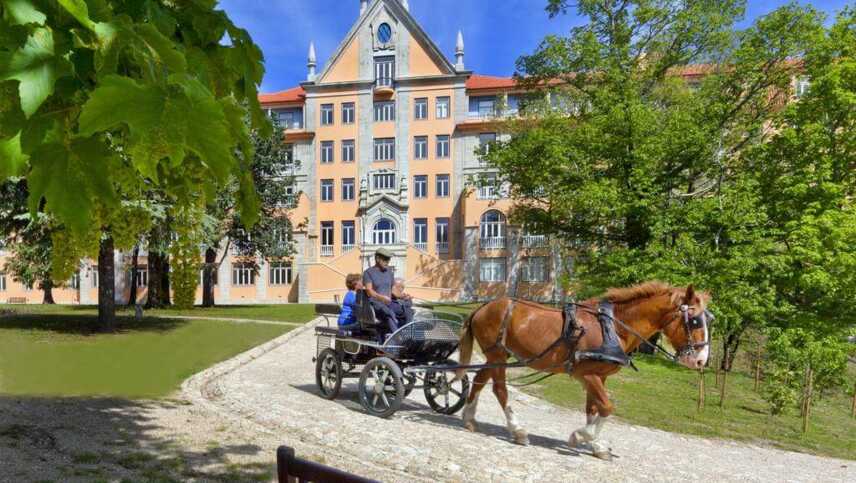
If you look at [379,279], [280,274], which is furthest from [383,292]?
[280,274]

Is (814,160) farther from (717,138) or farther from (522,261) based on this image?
(522,261)

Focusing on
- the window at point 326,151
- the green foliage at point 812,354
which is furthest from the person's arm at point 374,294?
the window at point 326,151

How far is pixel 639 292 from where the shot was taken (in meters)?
6.70

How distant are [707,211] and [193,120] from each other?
1844cm

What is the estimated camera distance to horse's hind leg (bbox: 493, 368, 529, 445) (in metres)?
6.77

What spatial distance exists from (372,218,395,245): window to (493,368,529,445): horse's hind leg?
119ft

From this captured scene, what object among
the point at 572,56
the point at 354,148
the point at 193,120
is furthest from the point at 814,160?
the point at 354,148

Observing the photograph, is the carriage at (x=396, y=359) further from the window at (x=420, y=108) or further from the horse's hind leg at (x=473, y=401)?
the window at (x=420, y=108)

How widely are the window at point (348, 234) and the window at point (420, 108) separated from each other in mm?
10286

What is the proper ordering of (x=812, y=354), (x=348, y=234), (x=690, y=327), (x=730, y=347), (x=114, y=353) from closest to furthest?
1. (x=690, y=327)
2. (x=114, y=353)
3. (x=812, y=354)
4. (x=730, y=347)
5. (x=348, y=234)

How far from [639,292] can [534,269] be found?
3585 centimetres

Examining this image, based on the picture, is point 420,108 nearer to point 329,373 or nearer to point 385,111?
point 385,111

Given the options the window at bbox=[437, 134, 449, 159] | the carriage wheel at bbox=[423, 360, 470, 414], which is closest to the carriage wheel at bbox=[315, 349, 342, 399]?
the carriage wheel at bbox=[423, 360, 470, 414]

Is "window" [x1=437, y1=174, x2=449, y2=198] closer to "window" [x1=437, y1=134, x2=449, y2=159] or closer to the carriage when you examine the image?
"window" [x1=437, y1=134, x2=449, y2=159]
